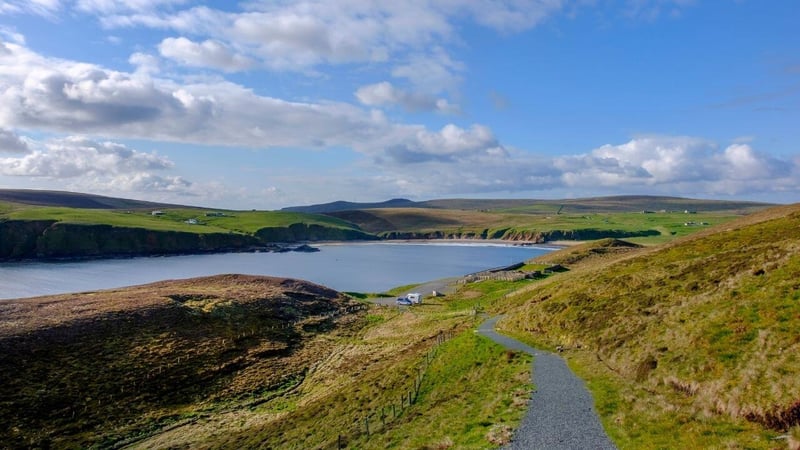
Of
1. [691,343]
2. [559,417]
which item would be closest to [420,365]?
[559,417]

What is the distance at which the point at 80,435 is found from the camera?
108 ft

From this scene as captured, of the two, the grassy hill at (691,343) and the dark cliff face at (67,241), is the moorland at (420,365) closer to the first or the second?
the grassy hill at (691,343)

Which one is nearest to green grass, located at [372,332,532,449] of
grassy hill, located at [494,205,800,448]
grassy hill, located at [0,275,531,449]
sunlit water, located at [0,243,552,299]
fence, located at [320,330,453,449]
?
grassy hill, located at [0,275,531,449]

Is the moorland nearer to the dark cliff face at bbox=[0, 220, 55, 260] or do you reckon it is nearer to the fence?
the fence

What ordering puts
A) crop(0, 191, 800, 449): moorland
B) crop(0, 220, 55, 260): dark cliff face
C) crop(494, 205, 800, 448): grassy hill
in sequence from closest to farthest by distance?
crop(494, 205, 800, 448): grassy hill < crop(0, 191, 800, 449): moorland < crop(0, 220, 55, 260): dark cliff face

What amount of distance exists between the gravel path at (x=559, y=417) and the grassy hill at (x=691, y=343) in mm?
703

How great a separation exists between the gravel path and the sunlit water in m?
92.0

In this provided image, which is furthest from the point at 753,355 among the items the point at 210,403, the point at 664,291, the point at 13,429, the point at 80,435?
the point at 13,429

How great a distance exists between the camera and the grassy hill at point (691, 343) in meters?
17.8

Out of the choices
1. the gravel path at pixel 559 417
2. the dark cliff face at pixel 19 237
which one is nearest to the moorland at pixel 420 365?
the gravel path at pixel 559 417

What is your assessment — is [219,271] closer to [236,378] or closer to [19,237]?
[19,237]

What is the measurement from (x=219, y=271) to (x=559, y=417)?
144120 mm

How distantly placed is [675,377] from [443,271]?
447ft

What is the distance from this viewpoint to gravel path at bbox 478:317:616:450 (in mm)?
18359
